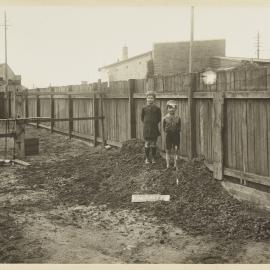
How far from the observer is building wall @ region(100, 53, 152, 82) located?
117 feet

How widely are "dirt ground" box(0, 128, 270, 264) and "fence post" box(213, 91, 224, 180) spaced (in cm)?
22

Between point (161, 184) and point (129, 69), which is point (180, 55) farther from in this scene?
point (161, 184)

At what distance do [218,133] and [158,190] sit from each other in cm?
140

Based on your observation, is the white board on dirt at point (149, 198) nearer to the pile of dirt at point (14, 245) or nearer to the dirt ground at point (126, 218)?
the dirt ground at point (126, 218)

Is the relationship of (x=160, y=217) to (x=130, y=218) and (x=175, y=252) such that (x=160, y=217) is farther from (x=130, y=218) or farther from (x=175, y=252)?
(x=175, y=252)

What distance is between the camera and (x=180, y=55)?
109 ft

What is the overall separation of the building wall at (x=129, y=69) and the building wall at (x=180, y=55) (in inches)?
70.5

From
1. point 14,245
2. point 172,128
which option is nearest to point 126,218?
point 14,245

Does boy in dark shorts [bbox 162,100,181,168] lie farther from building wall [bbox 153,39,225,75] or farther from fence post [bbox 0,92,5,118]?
building wall [bbox 153,39,225,75]

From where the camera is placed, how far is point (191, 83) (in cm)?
809

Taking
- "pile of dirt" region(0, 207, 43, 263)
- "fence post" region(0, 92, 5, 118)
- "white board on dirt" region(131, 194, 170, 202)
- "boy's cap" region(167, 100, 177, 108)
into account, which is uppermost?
"fence post" region(0, 92, 5, 118)

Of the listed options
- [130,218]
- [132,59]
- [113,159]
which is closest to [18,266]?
[130,218]

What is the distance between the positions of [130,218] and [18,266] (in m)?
2.21

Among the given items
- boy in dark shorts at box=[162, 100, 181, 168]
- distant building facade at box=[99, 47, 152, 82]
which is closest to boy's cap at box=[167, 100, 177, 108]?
boy in dark shorts at box=[162, 100, 181, 168]
